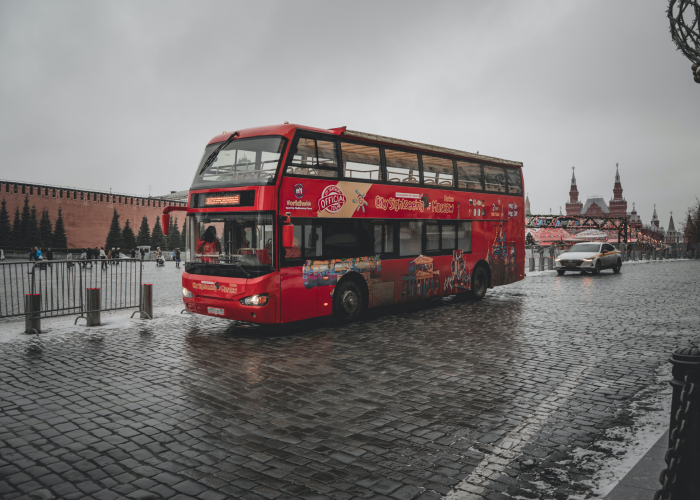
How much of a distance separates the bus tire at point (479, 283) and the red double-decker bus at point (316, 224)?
3.98 ft

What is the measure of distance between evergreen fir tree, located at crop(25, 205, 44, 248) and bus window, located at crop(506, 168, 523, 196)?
60.9m

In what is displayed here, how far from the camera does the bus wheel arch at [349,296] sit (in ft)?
33.1

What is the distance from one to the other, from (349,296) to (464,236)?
4.75 m

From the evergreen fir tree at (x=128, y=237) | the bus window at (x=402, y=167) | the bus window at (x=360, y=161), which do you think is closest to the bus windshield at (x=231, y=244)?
the bus window at (x=360, y=161)

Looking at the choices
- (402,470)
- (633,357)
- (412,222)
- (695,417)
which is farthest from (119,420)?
(412,222)

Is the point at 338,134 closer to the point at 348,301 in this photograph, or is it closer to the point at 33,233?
the point at 348,301

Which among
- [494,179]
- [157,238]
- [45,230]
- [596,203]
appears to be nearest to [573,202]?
[596,203]

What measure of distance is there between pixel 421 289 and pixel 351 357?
16.9 feet

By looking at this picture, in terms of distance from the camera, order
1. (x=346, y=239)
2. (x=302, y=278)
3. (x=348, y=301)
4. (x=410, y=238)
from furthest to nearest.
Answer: (x=410, y=238), (x=348, y=301), (x=346, y=239), (x=302, y=278)

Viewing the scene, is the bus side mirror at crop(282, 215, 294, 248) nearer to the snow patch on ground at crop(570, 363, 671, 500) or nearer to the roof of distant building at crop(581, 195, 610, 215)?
the snow patch on ground at crop(570, 363, 671, 500)

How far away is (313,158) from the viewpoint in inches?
368

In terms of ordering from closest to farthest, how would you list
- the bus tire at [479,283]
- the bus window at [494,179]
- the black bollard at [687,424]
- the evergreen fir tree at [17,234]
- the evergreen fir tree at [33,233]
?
the black bollard at [687,424], the bus tire at [479,283], the bus window at [494,179], the evergreen fir tree at [17,234], the evergreen fir tree at [33,233]

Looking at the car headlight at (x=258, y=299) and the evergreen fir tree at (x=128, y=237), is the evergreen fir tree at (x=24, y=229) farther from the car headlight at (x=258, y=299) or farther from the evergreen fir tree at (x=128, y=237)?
the car headlight at (x=258, y=299)

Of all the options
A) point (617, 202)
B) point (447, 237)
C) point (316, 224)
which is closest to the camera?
point (316, 224)
